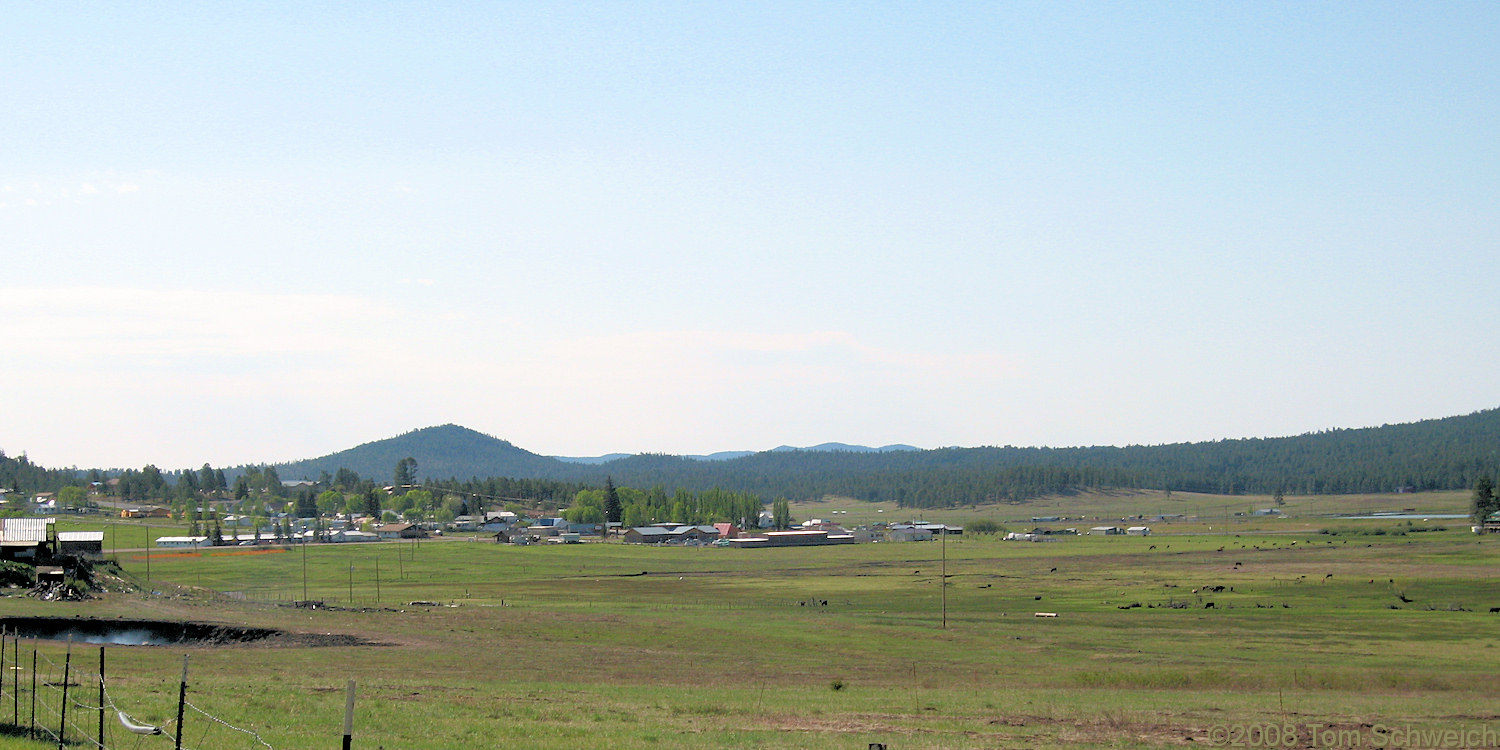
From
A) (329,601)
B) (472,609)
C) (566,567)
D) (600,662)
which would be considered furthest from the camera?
(566,567)

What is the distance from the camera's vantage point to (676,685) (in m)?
44.4

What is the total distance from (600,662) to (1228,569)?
8960cm

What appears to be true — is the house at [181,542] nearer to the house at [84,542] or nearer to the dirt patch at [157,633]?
the house at [84,542]

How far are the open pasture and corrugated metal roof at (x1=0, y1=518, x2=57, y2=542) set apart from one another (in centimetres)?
1056

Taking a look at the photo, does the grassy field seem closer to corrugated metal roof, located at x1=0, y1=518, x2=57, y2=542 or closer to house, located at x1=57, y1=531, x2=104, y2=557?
house, located at x1=57, y1=531, x2=104, y2=557

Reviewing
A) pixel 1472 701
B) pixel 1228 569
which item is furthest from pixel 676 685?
pixel 1228 569

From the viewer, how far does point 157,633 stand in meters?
64.6

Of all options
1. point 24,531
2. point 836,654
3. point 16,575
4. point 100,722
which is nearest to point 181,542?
point 24,531

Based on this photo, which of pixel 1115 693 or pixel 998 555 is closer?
pixel 1115 693

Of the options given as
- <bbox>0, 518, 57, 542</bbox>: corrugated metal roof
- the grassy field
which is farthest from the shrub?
the grassy field

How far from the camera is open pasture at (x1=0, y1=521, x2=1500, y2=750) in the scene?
31.1 meters

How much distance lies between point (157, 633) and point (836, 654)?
123 feet

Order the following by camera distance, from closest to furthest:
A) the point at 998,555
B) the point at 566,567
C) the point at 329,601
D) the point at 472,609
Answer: the point at 472,609 → the point at 329,601 → the point at 566,567 → the point at 998,555

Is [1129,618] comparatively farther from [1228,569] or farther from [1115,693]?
[1228,569]
